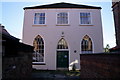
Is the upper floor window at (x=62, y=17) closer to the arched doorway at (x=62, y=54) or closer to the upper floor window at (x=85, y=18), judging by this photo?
the upper floor window at (x=85, y=18)

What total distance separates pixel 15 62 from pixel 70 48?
770 cm

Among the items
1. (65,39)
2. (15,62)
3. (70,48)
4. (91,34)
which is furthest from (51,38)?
(15,62)

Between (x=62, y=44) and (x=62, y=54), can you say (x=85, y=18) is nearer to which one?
(x=62, y=44)

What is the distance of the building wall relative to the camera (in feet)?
38.7

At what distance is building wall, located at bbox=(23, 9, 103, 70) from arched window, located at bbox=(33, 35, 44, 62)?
1.49 ft

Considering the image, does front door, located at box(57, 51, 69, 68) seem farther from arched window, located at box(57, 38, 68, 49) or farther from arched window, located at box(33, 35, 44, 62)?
arched window, located at box(33, 35, 44, 62)

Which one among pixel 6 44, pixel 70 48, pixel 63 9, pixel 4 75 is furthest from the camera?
pixel 63 9

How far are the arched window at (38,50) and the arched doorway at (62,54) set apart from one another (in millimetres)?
1876

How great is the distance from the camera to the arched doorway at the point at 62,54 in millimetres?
11914

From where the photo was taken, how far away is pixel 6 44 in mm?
4777

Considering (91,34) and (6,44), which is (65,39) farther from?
(6,44)

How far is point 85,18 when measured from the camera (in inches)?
499

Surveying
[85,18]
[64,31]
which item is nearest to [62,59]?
[64,31]

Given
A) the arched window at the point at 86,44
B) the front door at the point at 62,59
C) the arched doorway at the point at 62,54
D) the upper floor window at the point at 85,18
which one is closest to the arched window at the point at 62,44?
the arched doorway at the point at 62,54
